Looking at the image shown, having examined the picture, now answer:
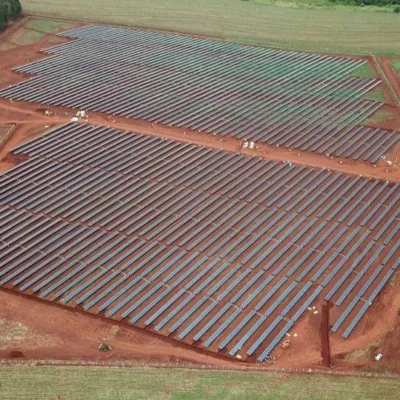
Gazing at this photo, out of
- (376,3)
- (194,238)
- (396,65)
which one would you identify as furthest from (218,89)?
(376,3)

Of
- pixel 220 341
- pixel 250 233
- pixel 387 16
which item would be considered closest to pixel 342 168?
pixel 250 233

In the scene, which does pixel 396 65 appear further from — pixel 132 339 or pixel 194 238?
pixel 132 339

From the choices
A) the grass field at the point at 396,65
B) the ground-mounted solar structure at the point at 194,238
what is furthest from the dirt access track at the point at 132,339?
the grass field at the point at 396,65

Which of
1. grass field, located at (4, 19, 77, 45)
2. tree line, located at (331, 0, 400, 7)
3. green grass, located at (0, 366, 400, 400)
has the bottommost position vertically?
green grass, located at (0, 366, 400, 400)

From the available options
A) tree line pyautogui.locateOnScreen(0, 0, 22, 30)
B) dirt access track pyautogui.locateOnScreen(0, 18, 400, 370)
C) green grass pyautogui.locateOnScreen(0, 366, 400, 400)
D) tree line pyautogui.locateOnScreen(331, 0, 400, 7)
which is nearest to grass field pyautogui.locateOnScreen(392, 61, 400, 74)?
tree line pyautogui.locateOnScreen(331, 0, 400, 7)

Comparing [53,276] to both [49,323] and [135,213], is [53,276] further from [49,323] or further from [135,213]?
[135,213]

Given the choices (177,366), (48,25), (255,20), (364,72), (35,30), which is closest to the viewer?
(177,366)

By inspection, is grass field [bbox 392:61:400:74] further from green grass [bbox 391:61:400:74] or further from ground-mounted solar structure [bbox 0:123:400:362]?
ground-mounted solar structure [bbox 0:123:400:362]
